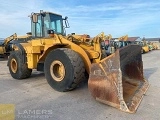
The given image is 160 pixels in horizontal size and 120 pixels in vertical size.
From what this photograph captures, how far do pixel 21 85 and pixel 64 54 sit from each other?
6.90 ft

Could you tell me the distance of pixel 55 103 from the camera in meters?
4.24

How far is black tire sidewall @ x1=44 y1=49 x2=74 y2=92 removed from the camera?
4578 millimetres

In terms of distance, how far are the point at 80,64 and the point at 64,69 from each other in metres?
0.43

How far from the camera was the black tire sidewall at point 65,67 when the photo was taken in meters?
4.58

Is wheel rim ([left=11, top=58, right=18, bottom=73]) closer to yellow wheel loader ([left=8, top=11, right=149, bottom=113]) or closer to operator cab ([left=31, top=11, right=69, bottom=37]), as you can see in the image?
yellow wheel loader ([left=8, top=11, right=149, bottom=113])

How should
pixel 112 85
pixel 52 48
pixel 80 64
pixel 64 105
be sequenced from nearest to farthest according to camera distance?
pixel 112 85
pixel 64 105
pixel 80 64
pixel 52 48

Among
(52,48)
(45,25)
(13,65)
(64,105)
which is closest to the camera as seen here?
(64,105)

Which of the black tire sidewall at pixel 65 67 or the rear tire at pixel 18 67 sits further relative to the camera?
the rear tire at pixel 18 67

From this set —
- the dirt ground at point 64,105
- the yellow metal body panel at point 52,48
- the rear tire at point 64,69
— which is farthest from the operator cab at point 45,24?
the dirt ground at point 64,105

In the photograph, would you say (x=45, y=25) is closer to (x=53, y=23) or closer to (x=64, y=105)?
(x=53, y=23)

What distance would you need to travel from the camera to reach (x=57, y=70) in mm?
5180

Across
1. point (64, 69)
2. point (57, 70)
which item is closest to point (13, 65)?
point (57, 70)

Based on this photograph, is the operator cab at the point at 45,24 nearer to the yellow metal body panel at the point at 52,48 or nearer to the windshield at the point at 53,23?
the windshield at the point at 53,23

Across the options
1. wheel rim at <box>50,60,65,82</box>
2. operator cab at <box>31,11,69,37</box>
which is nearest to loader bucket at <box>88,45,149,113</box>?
wheel rim at <box>50,60,65,82</box>
